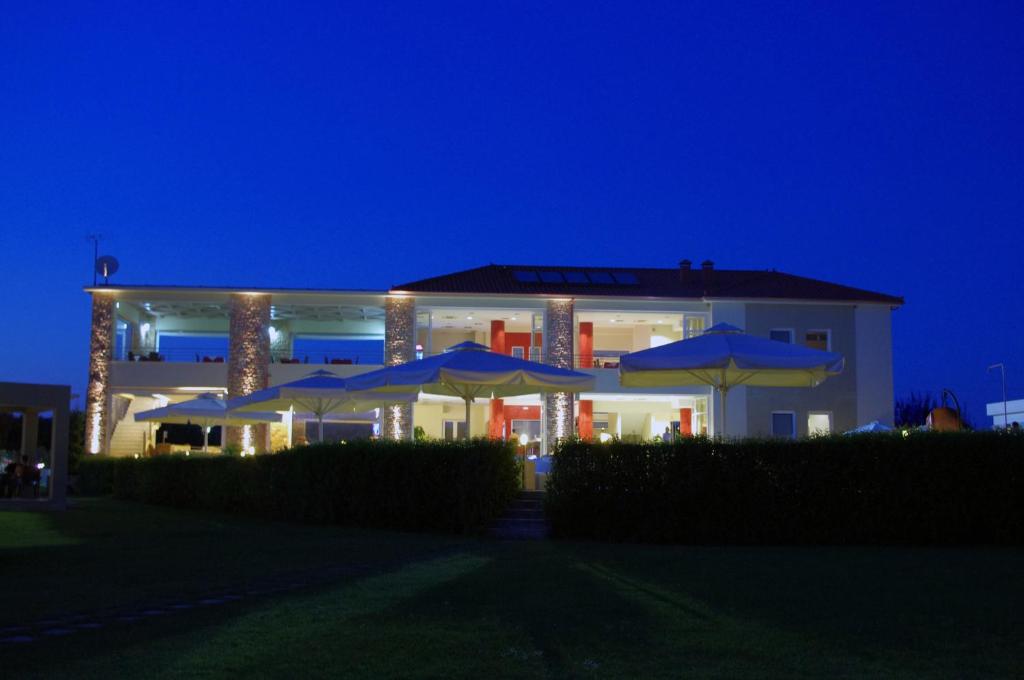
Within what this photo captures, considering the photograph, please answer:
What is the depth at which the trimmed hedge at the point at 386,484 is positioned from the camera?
50.6ft

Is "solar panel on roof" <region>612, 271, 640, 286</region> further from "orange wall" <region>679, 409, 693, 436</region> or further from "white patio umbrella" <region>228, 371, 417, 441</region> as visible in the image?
"white patio umbrella" <region>228, 371, 417, 441</region>

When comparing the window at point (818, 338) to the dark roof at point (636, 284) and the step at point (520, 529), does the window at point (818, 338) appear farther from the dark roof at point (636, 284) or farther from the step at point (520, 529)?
the step at point (520, 529)

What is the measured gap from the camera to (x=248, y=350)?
36.5m

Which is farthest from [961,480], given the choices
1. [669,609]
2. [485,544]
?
[669,609]

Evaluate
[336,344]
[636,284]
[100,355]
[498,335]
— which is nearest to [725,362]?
[498,335]

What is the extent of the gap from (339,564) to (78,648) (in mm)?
4746

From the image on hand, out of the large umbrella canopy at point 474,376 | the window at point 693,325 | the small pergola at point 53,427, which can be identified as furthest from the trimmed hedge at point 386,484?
the window at point 693,325

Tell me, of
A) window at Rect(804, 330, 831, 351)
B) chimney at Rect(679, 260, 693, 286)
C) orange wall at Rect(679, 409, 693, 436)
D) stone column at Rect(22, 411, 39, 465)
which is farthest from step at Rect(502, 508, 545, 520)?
chimney at Rect(679, 260, 693, 286)

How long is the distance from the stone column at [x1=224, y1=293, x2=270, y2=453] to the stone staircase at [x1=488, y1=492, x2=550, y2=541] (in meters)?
20.9

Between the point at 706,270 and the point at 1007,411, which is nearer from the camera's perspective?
the point at 1007,411

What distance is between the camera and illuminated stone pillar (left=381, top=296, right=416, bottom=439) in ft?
118

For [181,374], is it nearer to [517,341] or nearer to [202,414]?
[202,414]

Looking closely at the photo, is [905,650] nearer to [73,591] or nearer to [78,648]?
[78,648]

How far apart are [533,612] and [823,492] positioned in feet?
25.7
